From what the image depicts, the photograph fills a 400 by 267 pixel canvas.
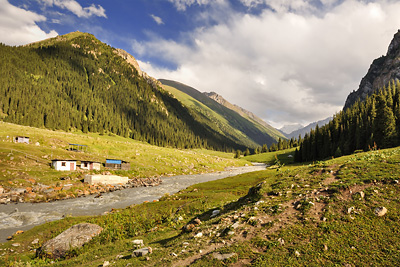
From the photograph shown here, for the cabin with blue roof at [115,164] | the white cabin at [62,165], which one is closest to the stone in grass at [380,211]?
the white cabin at [62,165]

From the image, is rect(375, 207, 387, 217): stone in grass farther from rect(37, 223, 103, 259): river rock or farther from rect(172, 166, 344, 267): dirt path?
rect(37, 223, 103, 259): river rock

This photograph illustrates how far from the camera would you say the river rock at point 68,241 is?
1709 cm

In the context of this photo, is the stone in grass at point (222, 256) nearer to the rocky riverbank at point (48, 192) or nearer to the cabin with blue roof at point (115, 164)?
the rocky riverbank at point (48, 192)

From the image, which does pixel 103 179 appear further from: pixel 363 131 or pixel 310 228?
pixel 363 131

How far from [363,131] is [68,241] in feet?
385

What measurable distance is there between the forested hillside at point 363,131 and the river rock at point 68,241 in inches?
3222

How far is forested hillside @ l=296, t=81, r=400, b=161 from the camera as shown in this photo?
80000 mm

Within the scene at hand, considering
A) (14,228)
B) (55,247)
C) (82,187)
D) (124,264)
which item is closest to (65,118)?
(82,187)

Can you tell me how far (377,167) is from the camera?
13422 mm

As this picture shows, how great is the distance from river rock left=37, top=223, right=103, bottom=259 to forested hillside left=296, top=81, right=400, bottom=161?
81.8 metres

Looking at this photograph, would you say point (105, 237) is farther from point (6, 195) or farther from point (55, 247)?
point (6, 195)

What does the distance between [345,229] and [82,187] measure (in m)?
57.7

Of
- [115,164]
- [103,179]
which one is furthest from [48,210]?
[115,164]

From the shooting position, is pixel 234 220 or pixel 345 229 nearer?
pixel 345 229
